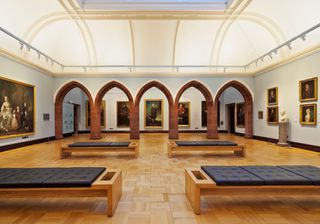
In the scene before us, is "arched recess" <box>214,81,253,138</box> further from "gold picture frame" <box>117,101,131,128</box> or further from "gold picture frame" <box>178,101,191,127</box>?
"gold picture frame" <box>117,101,131,128</box>

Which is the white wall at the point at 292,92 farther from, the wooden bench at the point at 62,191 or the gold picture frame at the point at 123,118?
the gold picture frame at the point at 123,118

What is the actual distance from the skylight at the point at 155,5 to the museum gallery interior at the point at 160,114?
0.05 m

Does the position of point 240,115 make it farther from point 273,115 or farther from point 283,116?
point 283,116

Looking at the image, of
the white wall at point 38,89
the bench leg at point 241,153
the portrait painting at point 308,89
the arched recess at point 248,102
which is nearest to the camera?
the bench leg at point 241,153

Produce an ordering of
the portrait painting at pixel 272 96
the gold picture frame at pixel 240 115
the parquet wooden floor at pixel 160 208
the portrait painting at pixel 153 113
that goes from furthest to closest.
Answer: the portrait painting at pixel 153 113 → the gold picture frame at pixel 240 115 → the portrait painting at pixel 272 96 → the parquet wooden floor at pixel 160 208

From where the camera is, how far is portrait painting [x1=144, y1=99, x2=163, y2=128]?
1614 centimetres

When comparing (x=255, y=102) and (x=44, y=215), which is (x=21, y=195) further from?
(x=255, y=102)

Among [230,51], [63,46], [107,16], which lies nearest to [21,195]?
[107,16]

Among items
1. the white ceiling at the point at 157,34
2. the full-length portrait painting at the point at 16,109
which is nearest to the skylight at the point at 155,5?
the white ceiling at the point at 157,34

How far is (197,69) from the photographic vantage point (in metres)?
13.6

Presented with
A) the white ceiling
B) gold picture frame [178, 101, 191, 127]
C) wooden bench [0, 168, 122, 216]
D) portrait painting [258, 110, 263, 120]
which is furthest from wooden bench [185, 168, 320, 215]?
gold picture frame [178, 101, 191, 127]

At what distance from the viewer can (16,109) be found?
26.6 feet

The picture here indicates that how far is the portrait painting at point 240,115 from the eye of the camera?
13456 millimetres

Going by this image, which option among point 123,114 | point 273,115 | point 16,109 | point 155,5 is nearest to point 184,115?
point 123,114
